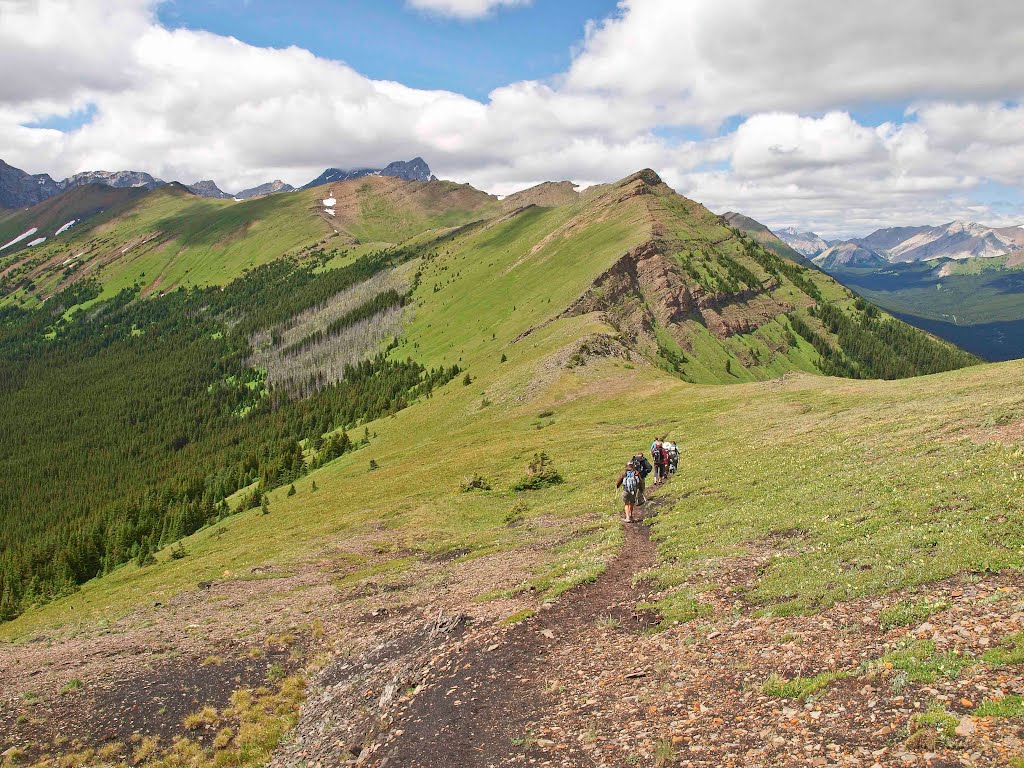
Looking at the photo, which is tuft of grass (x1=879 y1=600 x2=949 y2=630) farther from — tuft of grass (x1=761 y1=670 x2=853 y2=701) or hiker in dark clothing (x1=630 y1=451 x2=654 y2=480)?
hiker in dark clothing (x1=630 y1=451 x2=654 y2=480)

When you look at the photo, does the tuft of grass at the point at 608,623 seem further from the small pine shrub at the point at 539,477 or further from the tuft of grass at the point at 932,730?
the small pine shrub at the point at 539,477

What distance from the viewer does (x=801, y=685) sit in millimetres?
14000

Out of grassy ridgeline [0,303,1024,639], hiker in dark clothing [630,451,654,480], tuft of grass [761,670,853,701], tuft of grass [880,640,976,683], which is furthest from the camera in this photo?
hiker in dark clothing [630,451,654,480]

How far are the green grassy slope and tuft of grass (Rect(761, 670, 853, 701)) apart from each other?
4.02 meters

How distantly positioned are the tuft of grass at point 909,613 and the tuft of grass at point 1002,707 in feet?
12.5

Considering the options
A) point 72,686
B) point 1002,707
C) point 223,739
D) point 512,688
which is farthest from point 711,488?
point 72,686

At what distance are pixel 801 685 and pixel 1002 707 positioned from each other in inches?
157

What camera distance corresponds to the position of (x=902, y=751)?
10859 mm

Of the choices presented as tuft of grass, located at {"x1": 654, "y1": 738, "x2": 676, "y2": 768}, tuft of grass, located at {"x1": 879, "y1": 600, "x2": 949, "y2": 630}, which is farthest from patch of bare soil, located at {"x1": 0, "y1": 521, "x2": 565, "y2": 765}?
tuft of grass, located at {"x1": 879, "y1": 600, "x2": 949, "y2": 630}

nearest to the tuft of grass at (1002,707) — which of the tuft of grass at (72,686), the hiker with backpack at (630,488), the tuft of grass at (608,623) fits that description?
the tuft of grass at (608,623)

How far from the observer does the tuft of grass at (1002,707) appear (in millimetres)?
10781

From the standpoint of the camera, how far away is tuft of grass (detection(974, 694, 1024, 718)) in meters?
10.8

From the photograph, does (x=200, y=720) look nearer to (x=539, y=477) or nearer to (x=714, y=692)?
(x=714, y=692)

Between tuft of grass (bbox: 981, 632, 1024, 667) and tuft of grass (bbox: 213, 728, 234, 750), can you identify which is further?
tuft of grass (bbox: 213, 728, 234, 750)
